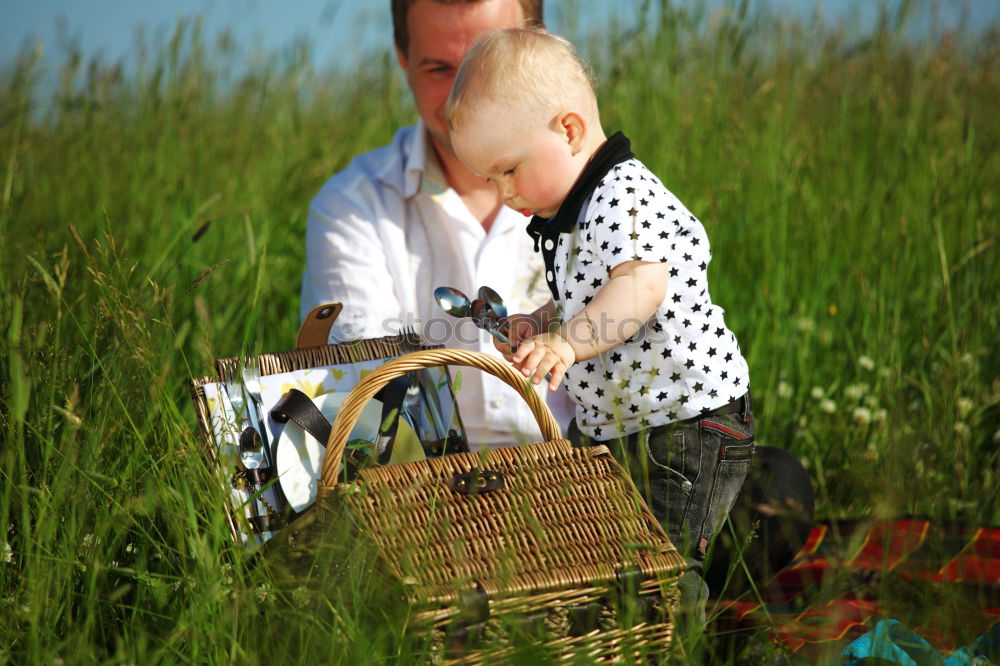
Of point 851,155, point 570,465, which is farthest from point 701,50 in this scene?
point 570,465

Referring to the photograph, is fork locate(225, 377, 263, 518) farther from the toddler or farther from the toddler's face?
the toddler's face

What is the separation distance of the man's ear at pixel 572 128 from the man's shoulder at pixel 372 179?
80 cm

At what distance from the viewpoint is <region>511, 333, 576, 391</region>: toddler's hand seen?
1.50 metres

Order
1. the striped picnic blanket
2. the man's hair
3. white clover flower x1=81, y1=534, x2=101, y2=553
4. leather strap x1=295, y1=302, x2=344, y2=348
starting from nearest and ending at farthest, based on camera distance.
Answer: the striped picnic blanket
white clover flower x1=81, y1=534, x2=101, y2=553
leather strap x1=295, y1=302, x2=344, y2=348
the man's hair

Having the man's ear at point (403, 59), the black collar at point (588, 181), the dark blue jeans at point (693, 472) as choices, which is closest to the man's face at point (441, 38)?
the man's ear at point (403, 59)

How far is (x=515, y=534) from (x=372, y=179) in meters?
1.33

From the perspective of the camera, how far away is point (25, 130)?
3395 mm

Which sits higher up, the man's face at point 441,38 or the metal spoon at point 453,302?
the man's face at point 441,38

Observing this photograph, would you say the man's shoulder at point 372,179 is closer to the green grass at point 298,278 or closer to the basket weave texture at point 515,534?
the green grass at point 298,278

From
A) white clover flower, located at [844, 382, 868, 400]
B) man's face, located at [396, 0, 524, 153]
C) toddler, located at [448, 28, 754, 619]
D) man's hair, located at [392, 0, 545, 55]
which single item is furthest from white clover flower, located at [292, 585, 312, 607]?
white clover flower, located at [844, 382, 868, 400]

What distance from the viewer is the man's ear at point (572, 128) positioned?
1735 millimetres

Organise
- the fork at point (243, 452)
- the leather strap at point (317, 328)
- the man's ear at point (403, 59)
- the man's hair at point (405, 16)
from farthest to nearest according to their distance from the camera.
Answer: the man's ear at point (403, 59) → the man's hair at point (405, 16) → the leather strap at point (317, 328) → the fork at point (243, 452)

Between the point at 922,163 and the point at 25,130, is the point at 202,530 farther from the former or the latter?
the point at 922,163

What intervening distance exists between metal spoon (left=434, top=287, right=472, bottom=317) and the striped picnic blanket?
2.29 ft
